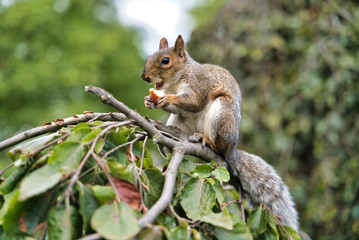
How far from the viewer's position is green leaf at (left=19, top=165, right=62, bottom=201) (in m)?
0.69

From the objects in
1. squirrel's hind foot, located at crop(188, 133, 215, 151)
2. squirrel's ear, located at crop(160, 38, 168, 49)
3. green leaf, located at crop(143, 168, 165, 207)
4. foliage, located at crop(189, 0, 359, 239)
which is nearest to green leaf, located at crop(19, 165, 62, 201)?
green leaf, located at crop(143, 168, 165, 207)

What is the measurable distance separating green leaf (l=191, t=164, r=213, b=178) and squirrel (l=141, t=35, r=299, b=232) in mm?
584

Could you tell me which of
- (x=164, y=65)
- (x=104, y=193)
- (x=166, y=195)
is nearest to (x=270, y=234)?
(x=166, y=195)

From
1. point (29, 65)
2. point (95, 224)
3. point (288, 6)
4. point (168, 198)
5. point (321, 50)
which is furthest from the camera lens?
point (29, 65)

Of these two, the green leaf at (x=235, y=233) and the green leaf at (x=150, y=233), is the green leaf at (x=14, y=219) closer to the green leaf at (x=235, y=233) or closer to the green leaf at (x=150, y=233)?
the green leaf at (x=150, y=233)

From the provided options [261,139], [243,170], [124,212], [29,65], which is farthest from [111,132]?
[29,65]

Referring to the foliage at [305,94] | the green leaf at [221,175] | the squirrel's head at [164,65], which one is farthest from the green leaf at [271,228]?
the foliage at [305,94]

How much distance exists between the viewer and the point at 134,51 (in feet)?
32.5

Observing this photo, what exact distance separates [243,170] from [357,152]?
1.90m

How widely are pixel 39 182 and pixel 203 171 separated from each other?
0.48 meters

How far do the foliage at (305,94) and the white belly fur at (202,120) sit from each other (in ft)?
5.58

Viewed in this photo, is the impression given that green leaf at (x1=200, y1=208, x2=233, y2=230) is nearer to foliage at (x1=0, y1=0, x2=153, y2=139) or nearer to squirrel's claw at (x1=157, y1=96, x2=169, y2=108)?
squirrel's claw at (x1=157, y1=96, x2=169, y2=108)

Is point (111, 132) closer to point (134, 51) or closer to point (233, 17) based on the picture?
point (233, 17)

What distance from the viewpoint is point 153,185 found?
0.92m
